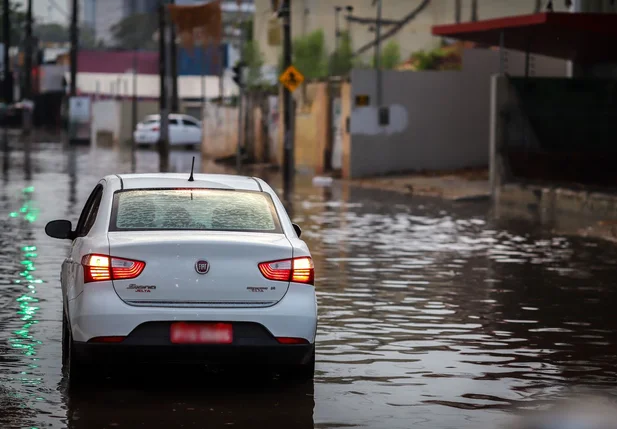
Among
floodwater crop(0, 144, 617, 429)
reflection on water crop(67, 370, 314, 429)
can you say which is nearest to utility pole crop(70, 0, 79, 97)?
floodwater crop(0, 144, 617, 429)

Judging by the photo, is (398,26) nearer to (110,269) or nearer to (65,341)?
(65,341)

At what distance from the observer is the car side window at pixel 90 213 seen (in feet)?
35.5

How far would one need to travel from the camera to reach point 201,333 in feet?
31.6

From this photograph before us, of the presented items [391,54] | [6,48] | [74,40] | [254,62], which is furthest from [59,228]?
[6,48]

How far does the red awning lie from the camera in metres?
29.8

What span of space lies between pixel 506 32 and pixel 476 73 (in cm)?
1284

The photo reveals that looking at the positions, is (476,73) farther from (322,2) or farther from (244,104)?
(322,2)

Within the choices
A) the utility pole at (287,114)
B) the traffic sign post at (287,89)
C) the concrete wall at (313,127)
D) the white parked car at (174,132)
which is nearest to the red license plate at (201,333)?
the utility pole at (287,114)

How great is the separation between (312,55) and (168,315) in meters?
85.4

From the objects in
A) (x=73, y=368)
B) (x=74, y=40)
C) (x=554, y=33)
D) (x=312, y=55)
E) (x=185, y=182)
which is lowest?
(x=73, y=368)

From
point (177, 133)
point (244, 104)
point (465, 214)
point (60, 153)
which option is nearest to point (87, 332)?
point (465, 214)

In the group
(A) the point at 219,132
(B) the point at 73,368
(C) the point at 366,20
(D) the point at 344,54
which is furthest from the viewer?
(D) the point at 344,54

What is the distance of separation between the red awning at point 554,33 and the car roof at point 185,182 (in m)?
18.9

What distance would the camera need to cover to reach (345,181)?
42125 mm
